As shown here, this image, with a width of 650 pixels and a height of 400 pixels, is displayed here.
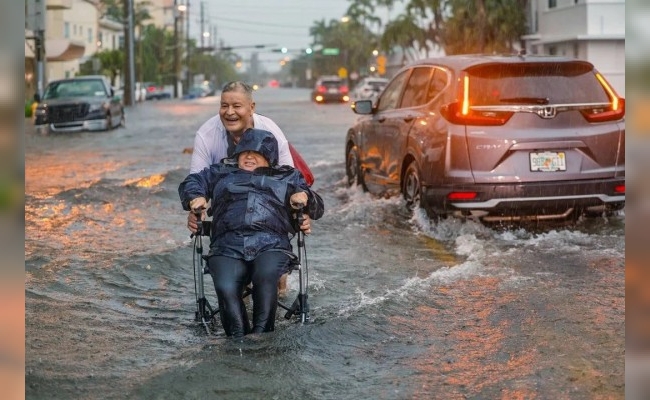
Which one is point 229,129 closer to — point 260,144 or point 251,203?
point 260,144

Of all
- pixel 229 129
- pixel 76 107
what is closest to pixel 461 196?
pixel 229 129

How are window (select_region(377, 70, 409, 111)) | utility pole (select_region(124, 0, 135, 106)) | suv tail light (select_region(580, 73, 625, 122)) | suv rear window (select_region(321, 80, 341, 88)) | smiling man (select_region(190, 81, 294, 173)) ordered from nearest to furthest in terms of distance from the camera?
smiling man (select_region(190, 81, 294, 173)), suv tail light (select_region(580, 73, 625, 122)), window (select_region(377, 70, 409, 111)), utility pole (select_region(124, 0, 135, 106)), suv rear window (select_region(321, 80, 341, 88))

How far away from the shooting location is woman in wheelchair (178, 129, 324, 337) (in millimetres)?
6055

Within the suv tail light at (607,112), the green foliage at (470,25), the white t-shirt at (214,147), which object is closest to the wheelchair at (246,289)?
the white t-shirt at (214,147)

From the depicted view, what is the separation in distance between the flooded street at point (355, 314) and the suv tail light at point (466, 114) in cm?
103

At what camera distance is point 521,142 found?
9617 mm

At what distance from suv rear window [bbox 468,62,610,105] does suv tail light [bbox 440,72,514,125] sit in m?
0.07

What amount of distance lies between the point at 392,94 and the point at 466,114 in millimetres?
2469

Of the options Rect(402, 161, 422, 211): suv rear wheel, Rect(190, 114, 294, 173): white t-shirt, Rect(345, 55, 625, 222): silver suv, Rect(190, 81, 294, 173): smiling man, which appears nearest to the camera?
Rect(190, 81, 294, 173): smiling man

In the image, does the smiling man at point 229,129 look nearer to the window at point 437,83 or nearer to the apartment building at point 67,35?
the window at point 437,83

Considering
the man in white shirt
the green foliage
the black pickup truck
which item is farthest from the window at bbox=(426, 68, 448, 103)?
the green foliage

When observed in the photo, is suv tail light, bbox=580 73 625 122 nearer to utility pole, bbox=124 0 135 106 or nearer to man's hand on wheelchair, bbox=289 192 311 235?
man's hand on wheelchair, bbox=289 192 311 235

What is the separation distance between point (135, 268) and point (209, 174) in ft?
9.32

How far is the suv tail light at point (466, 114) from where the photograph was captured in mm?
9727
